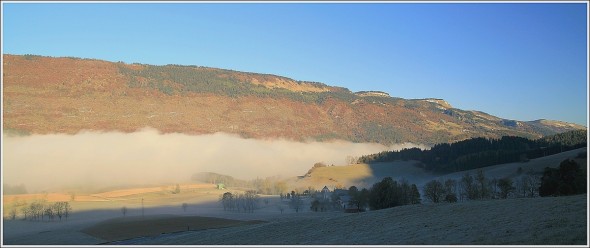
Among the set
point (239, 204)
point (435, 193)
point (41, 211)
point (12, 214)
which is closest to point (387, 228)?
point (435, 193)

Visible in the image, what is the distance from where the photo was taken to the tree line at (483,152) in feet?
453

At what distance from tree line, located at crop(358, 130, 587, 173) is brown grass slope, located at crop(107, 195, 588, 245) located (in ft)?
333

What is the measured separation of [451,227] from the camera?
90.4 feet

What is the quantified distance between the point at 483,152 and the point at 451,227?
455 feet

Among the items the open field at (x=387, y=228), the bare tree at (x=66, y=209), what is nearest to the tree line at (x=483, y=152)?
the open field at (x=387, y=228)

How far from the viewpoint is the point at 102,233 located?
58562mm

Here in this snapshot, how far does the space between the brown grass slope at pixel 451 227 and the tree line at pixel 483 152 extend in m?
102

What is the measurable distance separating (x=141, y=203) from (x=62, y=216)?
22212mm

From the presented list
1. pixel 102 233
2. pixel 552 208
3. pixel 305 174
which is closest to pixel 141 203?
pixel 102 233

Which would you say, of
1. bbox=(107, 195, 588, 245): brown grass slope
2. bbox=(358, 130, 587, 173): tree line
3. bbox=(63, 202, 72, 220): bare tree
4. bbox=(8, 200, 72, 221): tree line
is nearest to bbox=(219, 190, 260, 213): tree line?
bbox=(63, 202, 72, 220): bare tree

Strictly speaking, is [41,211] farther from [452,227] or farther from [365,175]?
[365,175]

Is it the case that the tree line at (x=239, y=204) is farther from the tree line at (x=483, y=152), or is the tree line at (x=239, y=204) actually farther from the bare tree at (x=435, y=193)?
the tree line at (x=483, y=152)

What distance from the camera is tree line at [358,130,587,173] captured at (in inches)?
5433

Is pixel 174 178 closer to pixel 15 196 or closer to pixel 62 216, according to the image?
pixel 15 196
